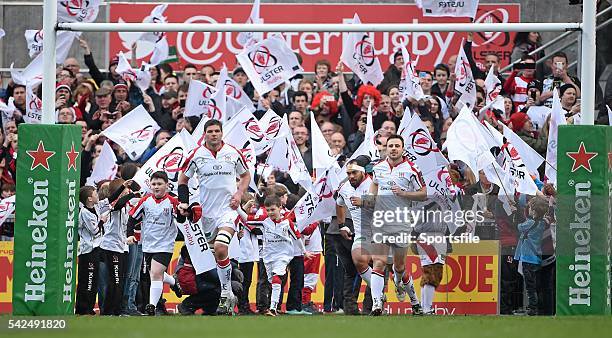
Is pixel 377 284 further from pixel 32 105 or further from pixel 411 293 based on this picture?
pixel 32 105

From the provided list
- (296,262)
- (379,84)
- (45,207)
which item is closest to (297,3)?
(379,84)

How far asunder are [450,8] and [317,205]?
3740 mm

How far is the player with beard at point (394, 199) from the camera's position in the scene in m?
18.2

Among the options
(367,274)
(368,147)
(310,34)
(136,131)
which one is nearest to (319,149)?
(368,147)

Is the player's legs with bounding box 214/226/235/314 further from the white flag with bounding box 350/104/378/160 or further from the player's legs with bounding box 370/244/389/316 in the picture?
the white flag with bounding box 350/104/378/160

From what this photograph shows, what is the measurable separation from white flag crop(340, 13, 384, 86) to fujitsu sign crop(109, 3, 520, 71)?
2990 millimetres

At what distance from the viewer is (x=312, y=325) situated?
15766 mm

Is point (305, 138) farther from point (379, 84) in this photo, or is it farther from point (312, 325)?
point (312, 325)

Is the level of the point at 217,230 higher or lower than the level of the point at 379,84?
lower

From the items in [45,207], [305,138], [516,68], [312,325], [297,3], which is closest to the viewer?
[312,325]

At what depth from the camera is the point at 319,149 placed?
66.3 feet

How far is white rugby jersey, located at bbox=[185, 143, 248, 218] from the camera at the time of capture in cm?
1920

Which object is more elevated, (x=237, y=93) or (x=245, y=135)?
(x=237, y=93)

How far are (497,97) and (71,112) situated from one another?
6268mm
